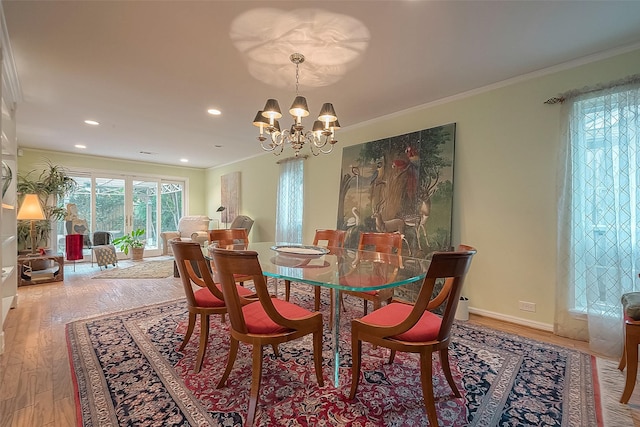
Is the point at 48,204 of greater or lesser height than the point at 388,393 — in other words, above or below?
above

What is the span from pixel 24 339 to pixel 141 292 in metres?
1.47

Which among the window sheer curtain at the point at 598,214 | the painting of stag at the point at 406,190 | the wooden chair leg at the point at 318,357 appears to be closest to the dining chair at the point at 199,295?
the wooden chair leg at the point at 318,357

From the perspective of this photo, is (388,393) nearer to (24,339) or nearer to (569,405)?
(569,405)

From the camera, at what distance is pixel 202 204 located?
8.21 m

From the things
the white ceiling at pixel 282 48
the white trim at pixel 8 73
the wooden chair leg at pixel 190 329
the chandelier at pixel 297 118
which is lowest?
the wooden chair leg at pixel 190 329

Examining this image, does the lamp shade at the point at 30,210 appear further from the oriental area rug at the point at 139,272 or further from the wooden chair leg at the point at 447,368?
the wooden chair leg at the point at 447,368

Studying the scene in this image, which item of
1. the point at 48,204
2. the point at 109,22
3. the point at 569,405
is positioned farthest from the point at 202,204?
the point at 569,405

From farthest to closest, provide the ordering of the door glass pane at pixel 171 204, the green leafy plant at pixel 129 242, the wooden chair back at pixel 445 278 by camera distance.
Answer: the door glass pane at pixel 171 204, the green leafy plant at pixel 129 242, the wooden chair back at pixel 445 278

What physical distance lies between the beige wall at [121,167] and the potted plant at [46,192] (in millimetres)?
140

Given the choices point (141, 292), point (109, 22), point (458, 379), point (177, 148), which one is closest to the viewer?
point (458, 379)

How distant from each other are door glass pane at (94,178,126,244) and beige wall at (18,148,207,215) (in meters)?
0.33

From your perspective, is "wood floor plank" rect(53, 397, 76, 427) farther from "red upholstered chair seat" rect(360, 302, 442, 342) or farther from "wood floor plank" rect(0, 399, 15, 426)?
"red upholstered chair seat" rect(360, 302, 442, 342)

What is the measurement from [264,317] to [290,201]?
3.66 meters

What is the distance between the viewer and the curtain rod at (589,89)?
2.17 m
